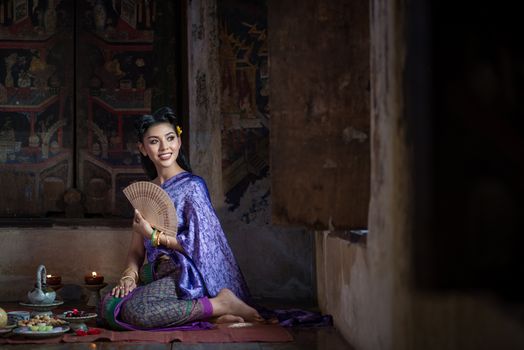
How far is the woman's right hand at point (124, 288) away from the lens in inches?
195

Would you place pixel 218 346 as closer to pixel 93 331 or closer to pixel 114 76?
pixel 93 331

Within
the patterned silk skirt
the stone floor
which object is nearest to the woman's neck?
the patterned silk skirt

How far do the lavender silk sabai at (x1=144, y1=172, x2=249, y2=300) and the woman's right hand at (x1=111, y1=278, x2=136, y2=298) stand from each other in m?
0.22

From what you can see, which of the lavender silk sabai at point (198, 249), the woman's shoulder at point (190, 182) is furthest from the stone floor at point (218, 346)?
the woman's shoulder at point (190, 182)

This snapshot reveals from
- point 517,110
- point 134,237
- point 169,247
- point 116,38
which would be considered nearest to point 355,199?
point 169,247

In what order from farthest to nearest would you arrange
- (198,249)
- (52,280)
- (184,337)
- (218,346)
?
(52,280)
(198,249)
(184,337)
(218,346)

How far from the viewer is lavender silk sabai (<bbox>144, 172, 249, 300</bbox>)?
16.6 ft

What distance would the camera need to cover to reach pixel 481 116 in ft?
4.88

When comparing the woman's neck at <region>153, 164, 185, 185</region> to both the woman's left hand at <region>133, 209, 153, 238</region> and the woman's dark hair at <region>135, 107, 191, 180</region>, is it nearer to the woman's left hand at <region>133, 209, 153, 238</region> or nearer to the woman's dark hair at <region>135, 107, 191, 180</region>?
the woman's dark hair at <region>135, 107, 191, 180</region>

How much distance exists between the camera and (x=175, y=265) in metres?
5.12

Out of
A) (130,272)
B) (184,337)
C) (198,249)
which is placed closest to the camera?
(184,337)

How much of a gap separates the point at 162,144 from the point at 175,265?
76 cm

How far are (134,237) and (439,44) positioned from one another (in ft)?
13.8

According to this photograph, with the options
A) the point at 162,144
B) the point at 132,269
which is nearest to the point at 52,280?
the point at 132,269
